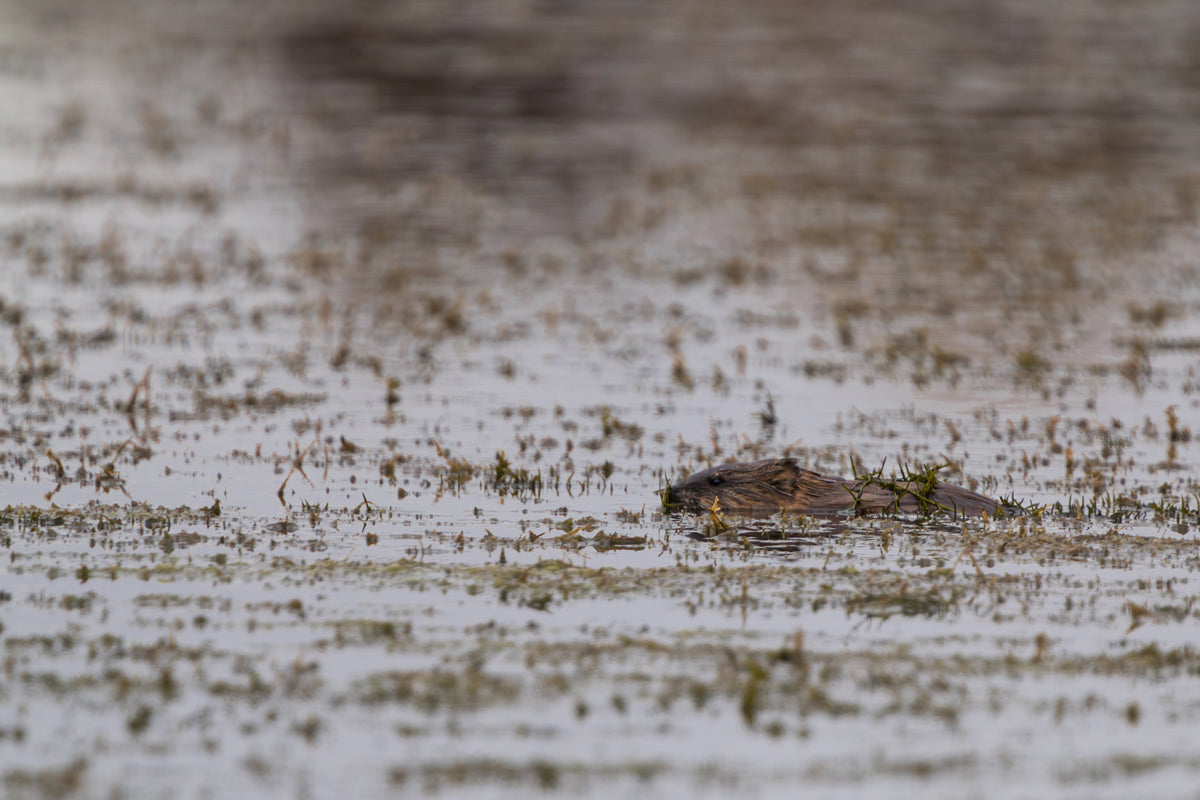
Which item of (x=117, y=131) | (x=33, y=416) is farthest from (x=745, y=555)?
(x=117, y=131)

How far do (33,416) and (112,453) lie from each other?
166 centimetres

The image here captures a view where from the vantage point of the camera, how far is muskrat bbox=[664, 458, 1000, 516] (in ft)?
36.3

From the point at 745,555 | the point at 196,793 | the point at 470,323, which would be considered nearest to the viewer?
the point at 196,793

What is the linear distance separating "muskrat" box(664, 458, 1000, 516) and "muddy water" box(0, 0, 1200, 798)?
32 centimetres

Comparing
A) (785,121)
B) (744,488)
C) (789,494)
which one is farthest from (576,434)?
(785,121)

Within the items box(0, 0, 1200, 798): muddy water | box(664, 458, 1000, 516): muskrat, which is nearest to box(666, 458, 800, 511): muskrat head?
box(664, 458, 1000, 516): muskrat

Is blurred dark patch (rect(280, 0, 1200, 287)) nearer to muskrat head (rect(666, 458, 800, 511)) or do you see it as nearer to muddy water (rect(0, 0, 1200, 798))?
muddy water (rect(0, 0, 1200, 798))

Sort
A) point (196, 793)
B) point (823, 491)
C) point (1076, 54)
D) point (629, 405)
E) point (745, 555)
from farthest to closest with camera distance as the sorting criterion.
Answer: point (1076, 54) < point (629, 405) < point (823, 491) < point (745, 555) < point (196, 793)

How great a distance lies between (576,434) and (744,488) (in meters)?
3.07

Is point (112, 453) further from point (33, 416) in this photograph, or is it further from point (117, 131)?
point (117, 131)

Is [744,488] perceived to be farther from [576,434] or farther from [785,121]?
[785,121]

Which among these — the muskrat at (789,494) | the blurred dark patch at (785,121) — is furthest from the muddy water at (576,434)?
the muskrat at (789,494)

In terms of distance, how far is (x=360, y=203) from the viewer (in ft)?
90.6

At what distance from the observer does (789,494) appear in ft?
36.6
